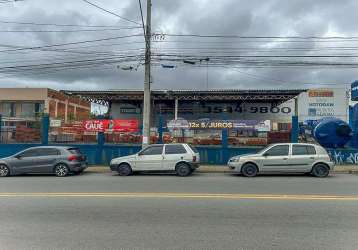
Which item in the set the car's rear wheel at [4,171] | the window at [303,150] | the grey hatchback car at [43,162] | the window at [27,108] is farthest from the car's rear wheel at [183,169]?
the window at [27,108]

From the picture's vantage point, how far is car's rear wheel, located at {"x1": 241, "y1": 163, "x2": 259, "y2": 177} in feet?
54.7

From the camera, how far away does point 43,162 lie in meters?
17.6

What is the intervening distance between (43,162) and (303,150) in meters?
11.1

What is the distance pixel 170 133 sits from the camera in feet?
75.9

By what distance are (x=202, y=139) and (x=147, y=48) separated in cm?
615

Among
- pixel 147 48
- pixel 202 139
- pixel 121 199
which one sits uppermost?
pixel 147 48

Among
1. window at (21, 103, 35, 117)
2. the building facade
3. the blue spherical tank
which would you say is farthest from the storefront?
window at (21, 103, 35, 117)

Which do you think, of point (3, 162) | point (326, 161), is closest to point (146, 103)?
point (3, 162)

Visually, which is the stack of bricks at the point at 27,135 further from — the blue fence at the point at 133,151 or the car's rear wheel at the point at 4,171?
the car's rear wheel at the point at 4,171

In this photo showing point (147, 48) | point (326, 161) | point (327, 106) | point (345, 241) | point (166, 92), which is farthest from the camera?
point (327, 106)

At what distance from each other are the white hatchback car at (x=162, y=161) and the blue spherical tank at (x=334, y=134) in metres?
9.20

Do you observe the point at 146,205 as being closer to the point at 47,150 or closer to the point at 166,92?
the point at 47,150

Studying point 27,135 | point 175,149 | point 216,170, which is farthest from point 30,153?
point 216,170

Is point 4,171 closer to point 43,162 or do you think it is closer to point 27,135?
point 43,162
